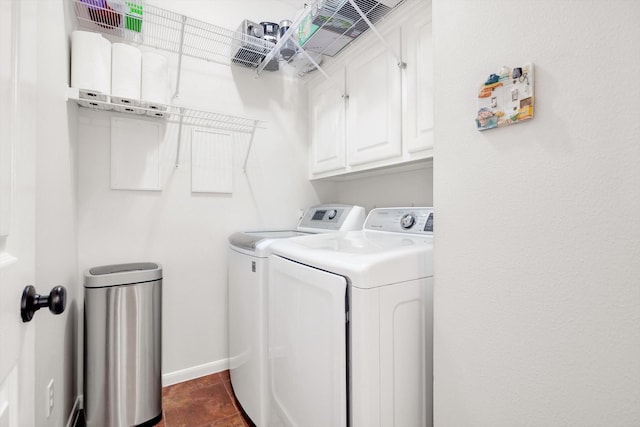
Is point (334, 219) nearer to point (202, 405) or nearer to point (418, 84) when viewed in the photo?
point (418, 84)

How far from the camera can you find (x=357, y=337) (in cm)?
90

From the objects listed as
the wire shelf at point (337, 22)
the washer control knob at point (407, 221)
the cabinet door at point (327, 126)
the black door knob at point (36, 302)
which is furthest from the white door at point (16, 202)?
the cabinet door at point (327, 126)

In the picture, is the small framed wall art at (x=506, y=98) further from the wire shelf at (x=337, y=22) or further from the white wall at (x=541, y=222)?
the wire shelf at (x=337, y=22)

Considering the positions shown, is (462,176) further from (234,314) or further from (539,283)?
(234,314)

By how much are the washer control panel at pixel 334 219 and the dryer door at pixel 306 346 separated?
2.37 ft

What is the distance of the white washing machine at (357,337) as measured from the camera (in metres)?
0.91

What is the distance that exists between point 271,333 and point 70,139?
1.44 metres

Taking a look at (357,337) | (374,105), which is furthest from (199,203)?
(357,337)

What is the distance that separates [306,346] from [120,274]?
1.08 meters

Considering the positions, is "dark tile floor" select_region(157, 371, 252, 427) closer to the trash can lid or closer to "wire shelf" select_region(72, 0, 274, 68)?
the trash can lid

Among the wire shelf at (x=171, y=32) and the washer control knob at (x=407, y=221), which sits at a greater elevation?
the wire shelf at (x=171, y=32)

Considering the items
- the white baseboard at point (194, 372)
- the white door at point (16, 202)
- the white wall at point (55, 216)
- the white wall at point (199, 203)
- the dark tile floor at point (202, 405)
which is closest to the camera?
the white door at point (16, 202)

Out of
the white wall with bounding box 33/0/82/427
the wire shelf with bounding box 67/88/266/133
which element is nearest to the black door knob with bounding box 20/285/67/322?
the white wall with bounding box 33/0/82/427

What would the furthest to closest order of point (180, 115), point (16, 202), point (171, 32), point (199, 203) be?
point (199, 203), point (171, 32), point (180, 115), point (16, 202)
